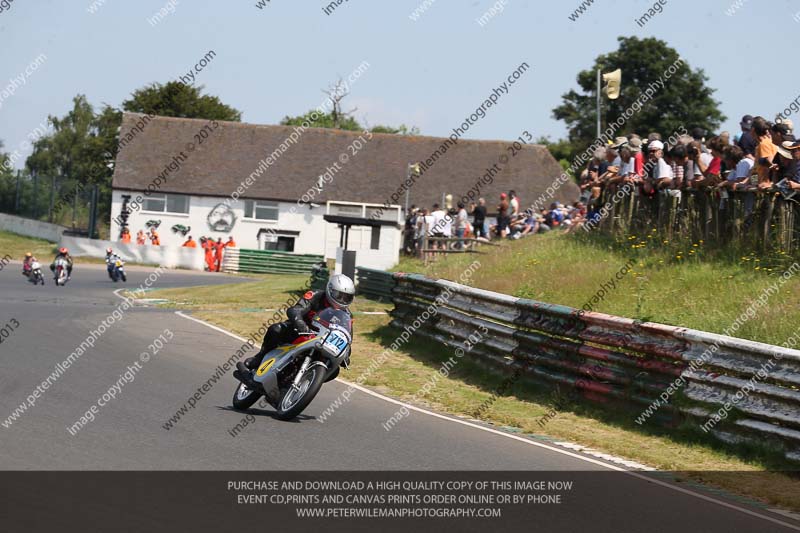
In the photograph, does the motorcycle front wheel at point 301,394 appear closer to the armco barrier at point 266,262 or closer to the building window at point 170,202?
the armco barrier at point 266,262

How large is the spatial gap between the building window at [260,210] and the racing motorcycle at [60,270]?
2725 cm

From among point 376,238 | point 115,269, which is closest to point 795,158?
point 376,238

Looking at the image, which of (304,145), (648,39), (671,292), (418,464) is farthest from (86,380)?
(648,39)

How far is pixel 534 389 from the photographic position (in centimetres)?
1432

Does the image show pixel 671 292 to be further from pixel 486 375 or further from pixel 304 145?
pixel 304 145

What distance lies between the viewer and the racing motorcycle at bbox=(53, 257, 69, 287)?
112 feet

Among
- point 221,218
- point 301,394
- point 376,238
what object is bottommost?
point 301,394

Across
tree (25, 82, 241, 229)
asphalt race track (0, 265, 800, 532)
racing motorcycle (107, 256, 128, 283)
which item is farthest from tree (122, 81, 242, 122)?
asphalt race track (0, 265, 800, 532)

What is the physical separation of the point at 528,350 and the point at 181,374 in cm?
463

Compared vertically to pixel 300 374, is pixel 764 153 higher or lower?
higher

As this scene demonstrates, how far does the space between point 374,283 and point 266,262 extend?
77.3ft

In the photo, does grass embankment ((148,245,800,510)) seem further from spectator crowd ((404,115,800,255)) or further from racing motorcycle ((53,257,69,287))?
racing motorcycle ((53,257,69,287))

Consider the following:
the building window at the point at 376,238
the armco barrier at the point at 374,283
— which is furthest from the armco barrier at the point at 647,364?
the building window at the point at 376,238

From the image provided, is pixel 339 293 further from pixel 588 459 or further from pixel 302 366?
pixel 588 459
